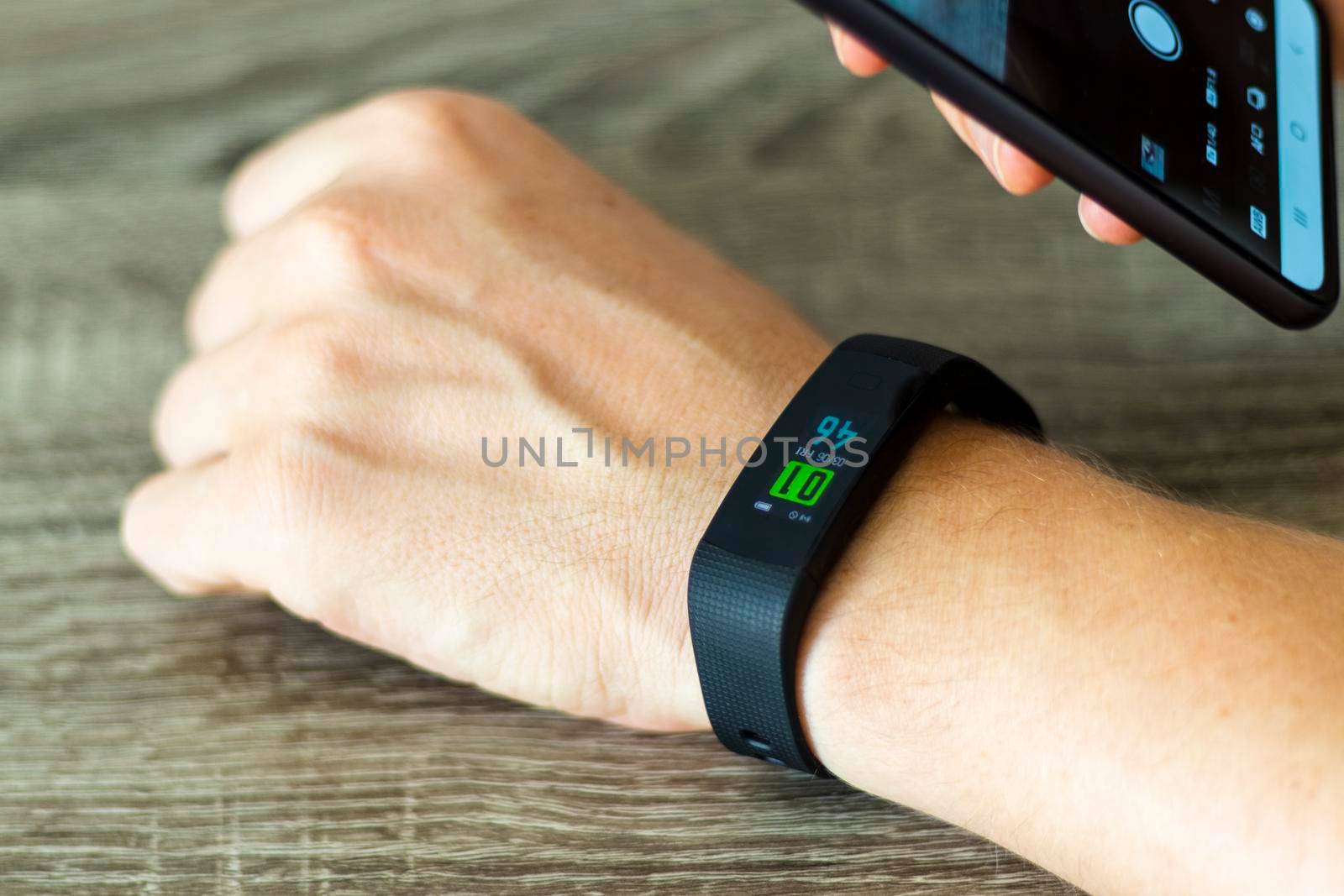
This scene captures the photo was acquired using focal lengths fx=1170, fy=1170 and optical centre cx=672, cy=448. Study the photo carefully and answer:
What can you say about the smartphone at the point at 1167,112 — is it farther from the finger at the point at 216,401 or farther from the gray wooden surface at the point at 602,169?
the finger at the point at 216,401

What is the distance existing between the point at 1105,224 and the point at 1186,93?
0.09 meters

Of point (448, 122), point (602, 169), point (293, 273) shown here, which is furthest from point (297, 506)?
point (602, 169)

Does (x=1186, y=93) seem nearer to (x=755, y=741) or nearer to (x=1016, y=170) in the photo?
(x=1016, y=170)

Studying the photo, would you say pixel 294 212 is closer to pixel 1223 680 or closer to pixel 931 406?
pixel 931 406

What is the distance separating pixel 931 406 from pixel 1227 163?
192mm

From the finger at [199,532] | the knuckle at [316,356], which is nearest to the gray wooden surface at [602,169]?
the finger at [199,532]

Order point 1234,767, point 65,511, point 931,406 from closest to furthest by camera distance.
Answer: point 1234,767
point 931,406
point 65,511

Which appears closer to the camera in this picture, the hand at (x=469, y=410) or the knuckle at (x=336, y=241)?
the hand at (x=469, y=410)

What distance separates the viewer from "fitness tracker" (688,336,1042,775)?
0.49m

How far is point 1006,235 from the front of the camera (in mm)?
826

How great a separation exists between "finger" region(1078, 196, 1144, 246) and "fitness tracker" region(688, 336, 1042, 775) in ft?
0.29

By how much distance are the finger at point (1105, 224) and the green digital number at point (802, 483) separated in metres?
0.18

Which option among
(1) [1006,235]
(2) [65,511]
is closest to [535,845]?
(2) [65,511]

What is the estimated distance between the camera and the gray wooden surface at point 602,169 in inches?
20.7
